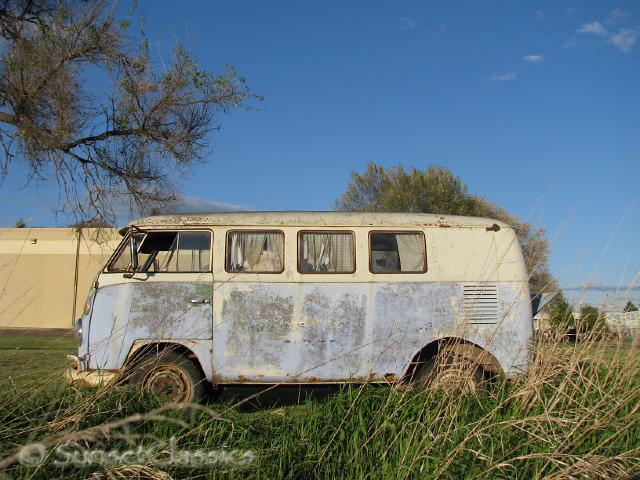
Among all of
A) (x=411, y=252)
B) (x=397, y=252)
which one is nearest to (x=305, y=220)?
(x=397, y=252)

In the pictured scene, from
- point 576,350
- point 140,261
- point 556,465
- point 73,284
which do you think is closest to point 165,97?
point 140,261

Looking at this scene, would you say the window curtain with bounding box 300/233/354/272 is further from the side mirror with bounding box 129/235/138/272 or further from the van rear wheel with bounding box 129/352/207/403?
the side mirror with bounding box 129/235/138/272

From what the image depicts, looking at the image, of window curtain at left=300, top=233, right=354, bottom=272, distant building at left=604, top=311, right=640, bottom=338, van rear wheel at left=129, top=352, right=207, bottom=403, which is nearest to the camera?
distant building at left=604, top=311, right=640, bottom=338

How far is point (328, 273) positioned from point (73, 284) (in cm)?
2471

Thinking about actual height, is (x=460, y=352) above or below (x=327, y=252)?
below

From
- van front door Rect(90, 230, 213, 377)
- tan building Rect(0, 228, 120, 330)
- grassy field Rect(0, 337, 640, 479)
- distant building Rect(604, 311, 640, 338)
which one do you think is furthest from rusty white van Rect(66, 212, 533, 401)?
tan building Rect(0, 228, 120, 330)

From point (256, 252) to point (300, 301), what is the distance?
83 cm

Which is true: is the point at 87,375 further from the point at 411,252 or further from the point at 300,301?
the point at 411,252

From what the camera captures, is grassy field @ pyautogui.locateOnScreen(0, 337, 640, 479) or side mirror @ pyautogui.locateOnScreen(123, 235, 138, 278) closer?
grassy field @ pyautogui.locateOnScreen(0, 337, 640, 479)

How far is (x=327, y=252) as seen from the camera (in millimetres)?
7336

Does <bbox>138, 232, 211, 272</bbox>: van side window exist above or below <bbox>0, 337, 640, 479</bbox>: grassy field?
above

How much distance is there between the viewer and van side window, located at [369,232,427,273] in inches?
288

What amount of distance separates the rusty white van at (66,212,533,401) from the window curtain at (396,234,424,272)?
0.04ft

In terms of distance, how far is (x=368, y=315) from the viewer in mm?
7098
